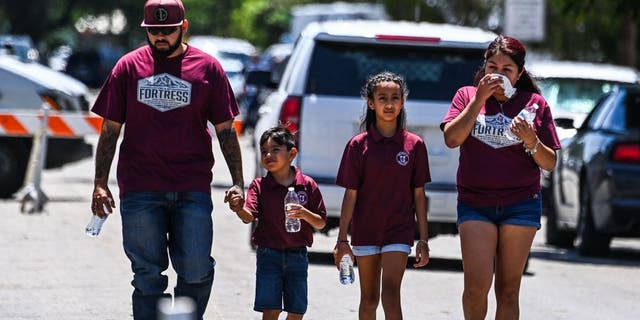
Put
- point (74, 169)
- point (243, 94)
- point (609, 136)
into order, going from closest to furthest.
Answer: point (609, 136)
point (74, 169)
point (243, 94)

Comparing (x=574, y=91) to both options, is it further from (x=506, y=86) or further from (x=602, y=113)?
(x=506, y=86)

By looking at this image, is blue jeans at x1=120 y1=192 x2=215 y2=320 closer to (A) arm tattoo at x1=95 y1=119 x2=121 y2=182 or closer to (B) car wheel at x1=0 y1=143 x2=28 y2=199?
(A) arm tattoo at x1=95 y1=119 x2=121 y2=182

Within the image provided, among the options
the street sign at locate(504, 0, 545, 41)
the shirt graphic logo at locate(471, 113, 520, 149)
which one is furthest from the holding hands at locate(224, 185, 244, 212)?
the street sign at locate(504, 0, 545, 41)

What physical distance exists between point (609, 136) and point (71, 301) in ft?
19.6

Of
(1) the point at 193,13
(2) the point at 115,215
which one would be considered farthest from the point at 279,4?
(2) the point at 115,215

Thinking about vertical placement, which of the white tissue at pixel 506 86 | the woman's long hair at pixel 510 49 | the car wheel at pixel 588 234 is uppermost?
the woman's long hair at pixel 510 49

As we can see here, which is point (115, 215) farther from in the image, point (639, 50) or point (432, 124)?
point (639, 50)

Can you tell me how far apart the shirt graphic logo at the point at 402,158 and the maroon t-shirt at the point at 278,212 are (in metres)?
0.45

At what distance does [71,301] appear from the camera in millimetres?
10945

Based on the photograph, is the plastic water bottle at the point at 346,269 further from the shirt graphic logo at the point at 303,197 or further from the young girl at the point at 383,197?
the shirt graphic logo at the point at 303,197

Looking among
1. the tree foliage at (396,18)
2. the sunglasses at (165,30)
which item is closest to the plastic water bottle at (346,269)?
the sunglasses at (165,30)

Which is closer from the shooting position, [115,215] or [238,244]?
[238,244]

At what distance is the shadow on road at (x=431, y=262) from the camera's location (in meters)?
13.7

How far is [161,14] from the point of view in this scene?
25.9 feet
